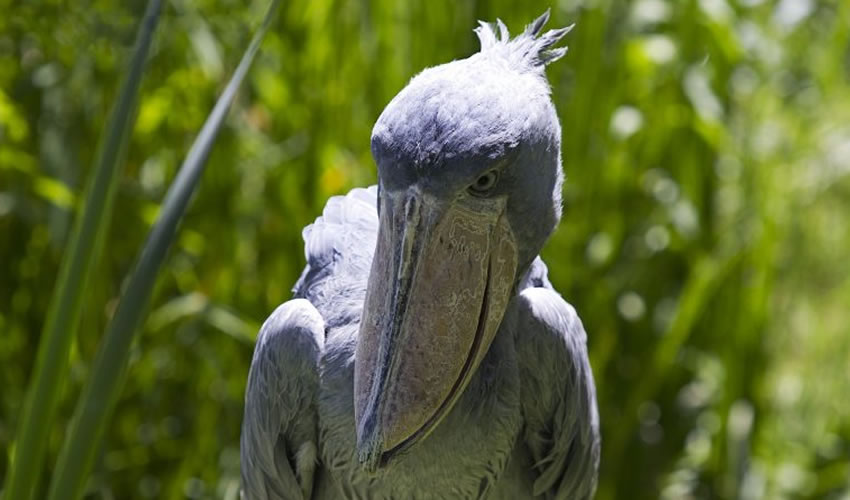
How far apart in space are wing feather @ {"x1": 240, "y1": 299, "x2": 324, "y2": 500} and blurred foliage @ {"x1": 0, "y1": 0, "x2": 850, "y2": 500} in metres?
0.73

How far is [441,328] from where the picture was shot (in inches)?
45.8

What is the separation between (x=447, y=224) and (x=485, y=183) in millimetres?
54

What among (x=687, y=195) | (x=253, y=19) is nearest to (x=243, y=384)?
(x=253, y=19)

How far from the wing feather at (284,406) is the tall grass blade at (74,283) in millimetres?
228

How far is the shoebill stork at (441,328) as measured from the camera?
1099mm

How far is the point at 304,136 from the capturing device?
2369 mm

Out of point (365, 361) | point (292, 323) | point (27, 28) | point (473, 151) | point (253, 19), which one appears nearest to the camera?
point (473, 151)

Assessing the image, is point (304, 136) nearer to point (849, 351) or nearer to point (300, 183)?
point (300, 183)

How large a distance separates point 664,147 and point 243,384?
3.42 ft

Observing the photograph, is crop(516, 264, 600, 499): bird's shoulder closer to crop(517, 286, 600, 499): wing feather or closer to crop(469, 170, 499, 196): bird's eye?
crop(517, 286, 600, 499): wing feather

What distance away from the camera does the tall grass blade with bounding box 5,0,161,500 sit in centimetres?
132

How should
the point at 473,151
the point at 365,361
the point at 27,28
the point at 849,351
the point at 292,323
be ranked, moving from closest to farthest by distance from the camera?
the point at 473,151 < the point at 365,361 < the point at 292,323 < the point at 27,28 < the point at 849,351

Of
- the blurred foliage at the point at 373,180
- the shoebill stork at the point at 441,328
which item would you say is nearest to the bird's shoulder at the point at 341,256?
the shoebill stork at the point at 441,328

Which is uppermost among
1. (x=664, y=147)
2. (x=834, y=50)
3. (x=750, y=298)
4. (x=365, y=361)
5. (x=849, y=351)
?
(x=834, y=50)
